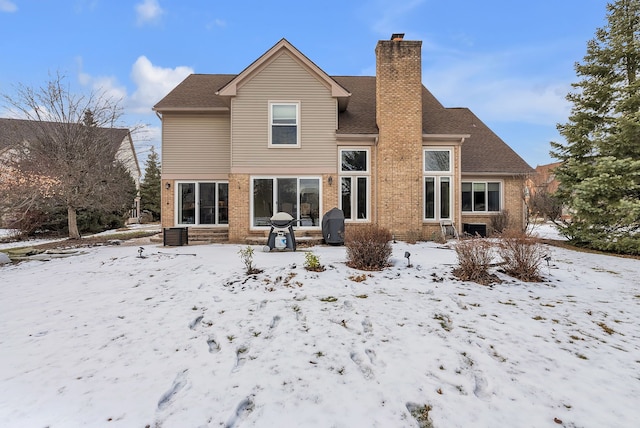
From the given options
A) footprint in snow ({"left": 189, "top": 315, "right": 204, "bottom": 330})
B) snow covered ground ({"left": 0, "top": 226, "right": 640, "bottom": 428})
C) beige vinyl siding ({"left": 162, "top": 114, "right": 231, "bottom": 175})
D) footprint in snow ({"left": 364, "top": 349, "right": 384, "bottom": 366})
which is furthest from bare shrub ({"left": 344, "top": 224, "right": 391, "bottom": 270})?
beige vinyl siding ({"left": 162, "top": 114, "right": 231, "bottom": 175})

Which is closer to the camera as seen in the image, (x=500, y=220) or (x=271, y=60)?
(x=271, y=60)

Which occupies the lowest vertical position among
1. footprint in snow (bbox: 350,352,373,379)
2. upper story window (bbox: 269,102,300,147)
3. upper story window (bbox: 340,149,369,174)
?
footprint in snow (bbox: 350,352,373,379)

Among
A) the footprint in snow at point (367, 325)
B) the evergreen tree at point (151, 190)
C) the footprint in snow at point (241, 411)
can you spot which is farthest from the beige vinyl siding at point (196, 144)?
the evergreen tree at point (151, 190)

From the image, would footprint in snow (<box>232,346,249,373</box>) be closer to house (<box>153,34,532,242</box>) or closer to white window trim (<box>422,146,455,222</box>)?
house (<box>153,34,532,242</box>)

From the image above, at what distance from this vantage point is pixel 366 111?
14047 millimetres

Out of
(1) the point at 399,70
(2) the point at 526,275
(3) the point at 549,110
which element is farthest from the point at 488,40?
(2) the point at 526,275

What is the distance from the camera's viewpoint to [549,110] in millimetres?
19016

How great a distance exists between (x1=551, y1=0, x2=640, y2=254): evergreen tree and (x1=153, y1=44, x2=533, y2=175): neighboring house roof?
3.64m

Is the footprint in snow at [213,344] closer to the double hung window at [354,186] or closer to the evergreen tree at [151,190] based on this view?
the double hung window at [354,186]

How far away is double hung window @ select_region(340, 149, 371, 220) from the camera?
12.8 meters

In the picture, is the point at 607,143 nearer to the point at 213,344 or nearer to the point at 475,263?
the point at 475,263

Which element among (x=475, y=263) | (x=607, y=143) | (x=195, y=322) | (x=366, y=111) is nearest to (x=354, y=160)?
(x=366, y=111)

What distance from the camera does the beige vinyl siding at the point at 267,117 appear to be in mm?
12242

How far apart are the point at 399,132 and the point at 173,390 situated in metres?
11.8
